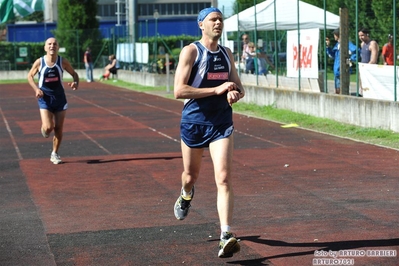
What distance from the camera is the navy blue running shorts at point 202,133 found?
26.4 feet

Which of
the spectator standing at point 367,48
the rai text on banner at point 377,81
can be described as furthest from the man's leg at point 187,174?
the spectator standing at point 367,48

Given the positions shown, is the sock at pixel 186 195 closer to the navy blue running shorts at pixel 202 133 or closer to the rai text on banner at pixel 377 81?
the navy blue running shorts at pixel 202 133

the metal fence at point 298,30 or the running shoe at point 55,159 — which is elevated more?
the metal fence at point 298,30

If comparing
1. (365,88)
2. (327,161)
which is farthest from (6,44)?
(327,161)

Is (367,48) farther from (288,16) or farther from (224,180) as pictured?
(224,180)

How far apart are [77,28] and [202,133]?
1999 inches

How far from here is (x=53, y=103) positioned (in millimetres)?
14641

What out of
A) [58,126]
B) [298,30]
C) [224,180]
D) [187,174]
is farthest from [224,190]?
[298,30]

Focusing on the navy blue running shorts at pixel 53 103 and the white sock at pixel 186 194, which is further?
the navy blue running shorts at pixel 53 103

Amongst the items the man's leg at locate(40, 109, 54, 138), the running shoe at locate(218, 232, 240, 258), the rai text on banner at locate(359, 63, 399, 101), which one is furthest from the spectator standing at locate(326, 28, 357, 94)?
the running shoe at locate(218, 232, 240, 258)

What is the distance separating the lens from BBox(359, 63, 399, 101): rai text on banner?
17859 millimetres

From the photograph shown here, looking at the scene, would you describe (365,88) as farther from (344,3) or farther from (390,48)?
(344,3)

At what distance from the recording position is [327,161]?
13977 millimetres

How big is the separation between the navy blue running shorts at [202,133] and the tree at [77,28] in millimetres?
48641
